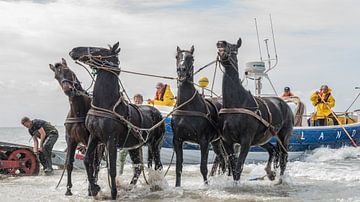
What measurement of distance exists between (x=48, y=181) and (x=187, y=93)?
202 inches

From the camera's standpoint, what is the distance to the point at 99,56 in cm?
952

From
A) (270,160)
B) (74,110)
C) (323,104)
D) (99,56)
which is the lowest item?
(270,160)

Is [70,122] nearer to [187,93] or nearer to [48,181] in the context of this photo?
[187,93]

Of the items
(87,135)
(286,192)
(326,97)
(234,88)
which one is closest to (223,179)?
(286,192)

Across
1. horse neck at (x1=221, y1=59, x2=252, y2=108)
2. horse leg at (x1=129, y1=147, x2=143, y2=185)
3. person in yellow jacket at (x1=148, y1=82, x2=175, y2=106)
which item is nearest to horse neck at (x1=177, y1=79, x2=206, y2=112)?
horse neck at (x1=221, y1=59, x2=252, y2=108)

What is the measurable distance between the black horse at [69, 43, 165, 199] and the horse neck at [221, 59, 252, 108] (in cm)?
169

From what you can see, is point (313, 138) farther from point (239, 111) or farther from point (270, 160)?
point (239, 111)

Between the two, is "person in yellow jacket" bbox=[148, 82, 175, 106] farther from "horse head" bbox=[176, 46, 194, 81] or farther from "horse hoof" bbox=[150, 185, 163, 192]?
"horse head" bbox=[176, 46, 194, 81]

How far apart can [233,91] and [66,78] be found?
312 centimetres

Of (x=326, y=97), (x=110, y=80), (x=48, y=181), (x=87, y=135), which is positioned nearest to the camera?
(x=110, y=80)

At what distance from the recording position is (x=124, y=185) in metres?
10.9

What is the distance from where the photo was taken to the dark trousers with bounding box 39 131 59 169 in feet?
49.0

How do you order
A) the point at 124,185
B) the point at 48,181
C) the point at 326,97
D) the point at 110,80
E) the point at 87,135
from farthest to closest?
the point at 326,97
the point at 48,181
the point at 124,185
the point at 87,135
the point at 110,80

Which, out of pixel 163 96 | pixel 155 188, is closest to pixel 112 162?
pixel 155 188
